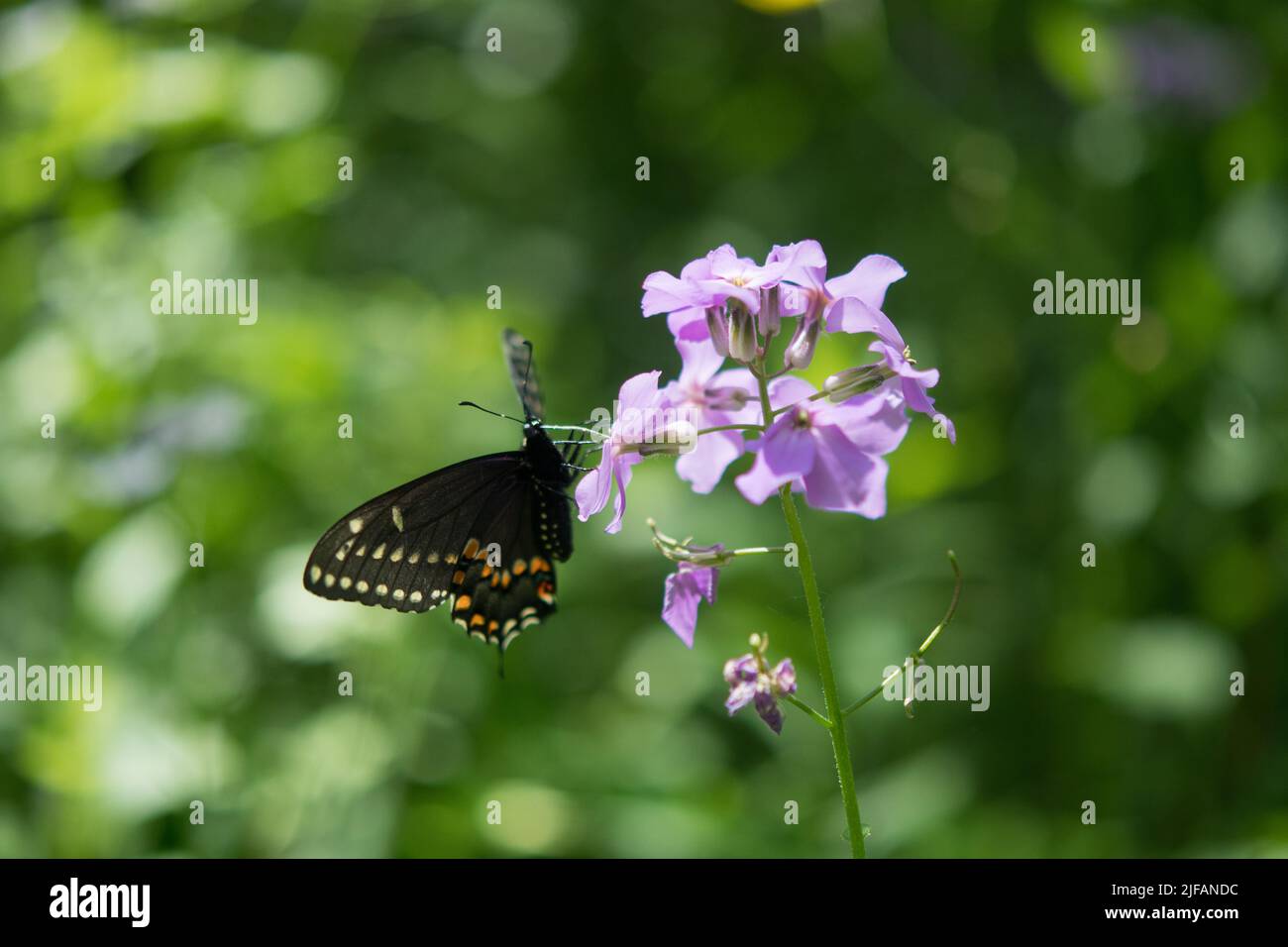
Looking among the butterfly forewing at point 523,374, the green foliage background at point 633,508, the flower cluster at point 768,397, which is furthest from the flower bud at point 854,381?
the green foliage background at point 633,508

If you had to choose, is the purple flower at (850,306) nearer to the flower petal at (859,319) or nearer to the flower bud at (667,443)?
the flower petal at (859,319)

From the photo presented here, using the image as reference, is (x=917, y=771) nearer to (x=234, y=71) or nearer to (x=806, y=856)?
(x=806, y=856)

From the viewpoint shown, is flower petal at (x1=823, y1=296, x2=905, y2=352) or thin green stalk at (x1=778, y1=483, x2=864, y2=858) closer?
thin green stalk at (x1=778, y1=483, x2=864, y2=858)

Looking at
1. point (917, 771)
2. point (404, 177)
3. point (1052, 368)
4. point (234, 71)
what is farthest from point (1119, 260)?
point (404, 177)

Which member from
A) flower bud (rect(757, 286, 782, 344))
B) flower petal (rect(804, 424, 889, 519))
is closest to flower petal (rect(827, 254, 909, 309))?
flower bud (rect(757, 286, 782, 344))

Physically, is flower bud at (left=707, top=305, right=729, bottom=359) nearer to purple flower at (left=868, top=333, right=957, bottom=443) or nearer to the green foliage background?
purple flower at (left=868, top=333, right=957, bottom=443)
